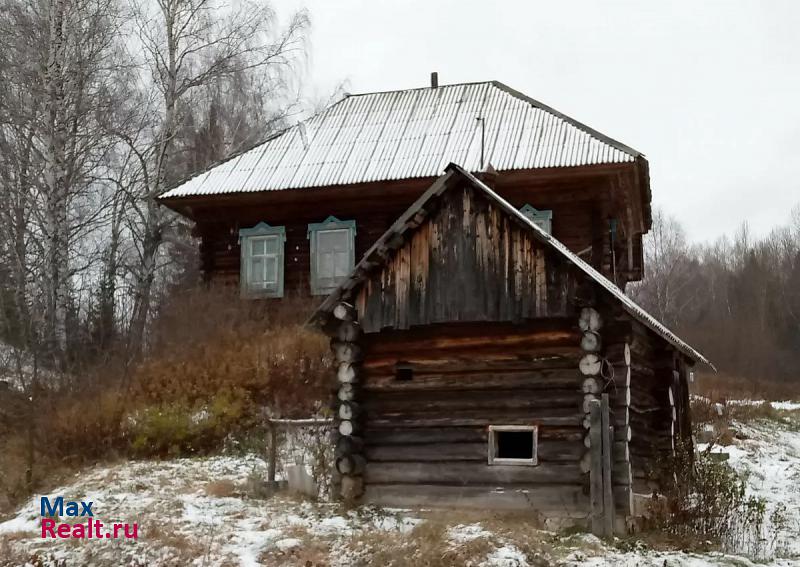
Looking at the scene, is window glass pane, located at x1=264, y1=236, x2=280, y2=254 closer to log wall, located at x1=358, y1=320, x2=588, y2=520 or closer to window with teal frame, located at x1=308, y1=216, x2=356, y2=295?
window with teal frame, located at x1=308, y1=216, x2=356, y2=295

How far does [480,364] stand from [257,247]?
1006 centimetres

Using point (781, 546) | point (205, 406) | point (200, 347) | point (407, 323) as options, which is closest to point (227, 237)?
point (200, 347)

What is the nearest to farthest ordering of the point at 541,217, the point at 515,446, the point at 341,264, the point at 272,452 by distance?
1. the point at 272,452
2. the point at 515,446
3. the point at 541,217
4. the point at 341,264

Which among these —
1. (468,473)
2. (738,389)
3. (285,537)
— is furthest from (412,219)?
(738,389)

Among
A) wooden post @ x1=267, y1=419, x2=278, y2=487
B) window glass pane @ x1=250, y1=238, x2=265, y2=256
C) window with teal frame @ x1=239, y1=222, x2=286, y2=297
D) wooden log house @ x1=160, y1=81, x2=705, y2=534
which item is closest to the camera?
wooden log house @ x1=160, y1=81, x2=705, y2=534

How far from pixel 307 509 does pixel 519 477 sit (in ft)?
8.83

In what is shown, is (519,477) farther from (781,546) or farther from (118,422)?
(118,422)

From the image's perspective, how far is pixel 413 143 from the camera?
64.9 feet

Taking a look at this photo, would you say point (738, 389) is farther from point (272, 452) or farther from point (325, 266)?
point (272, 452)

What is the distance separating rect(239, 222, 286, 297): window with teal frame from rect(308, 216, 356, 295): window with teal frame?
0.78 metres

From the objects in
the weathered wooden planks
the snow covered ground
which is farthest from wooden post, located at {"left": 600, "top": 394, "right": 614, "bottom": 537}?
the weathered wooden planks

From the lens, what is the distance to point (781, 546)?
9.68m

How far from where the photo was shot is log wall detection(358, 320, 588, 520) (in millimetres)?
10430

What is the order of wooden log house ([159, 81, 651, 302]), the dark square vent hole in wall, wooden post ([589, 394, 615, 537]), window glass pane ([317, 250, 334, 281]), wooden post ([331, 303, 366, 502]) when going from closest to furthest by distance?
1. wooden post ([589, 394, 615, 537])
2. wooden post ([331, 303, 366, 502])
3. the dark square vent hole in wall
4. wooden log house ([159, 81, 651, 302])
5. window glass pane ([317, 250, 334, 281])
